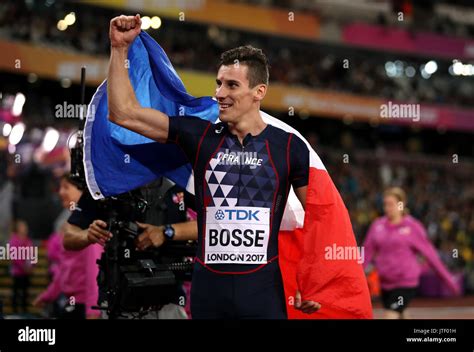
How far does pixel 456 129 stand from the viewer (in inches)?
1672

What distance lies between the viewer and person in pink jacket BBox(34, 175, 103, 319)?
8547 mm

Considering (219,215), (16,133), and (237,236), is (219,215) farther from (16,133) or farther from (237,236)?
(16,133)

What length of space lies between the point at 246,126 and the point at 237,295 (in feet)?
3.20

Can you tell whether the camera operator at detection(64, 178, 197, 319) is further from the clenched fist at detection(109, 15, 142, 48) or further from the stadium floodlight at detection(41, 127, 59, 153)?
the stadium floodlight at detection(41, 127, 59, 153)

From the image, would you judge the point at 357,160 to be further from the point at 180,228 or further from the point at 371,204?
the point at 180,228

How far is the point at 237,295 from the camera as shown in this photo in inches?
202

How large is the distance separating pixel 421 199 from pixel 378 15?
39.4 ft

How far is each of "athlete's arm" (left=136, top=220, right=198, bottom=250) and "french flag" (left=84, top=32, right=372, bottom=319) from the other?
1.25 feet

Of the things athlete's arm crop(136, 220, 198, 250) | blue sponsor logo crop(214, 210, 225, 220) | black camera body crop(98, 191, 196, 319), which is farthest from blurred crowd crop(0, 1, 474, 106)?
blue sponsor logo crop(214, 210, 225, 220)

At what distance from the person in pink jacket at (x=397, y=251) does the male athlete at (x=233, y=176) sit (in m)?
6.47

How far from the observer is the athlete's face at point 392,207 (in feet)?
38.2

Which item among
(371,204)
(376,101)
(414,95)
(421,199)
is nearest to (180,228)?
(371,204)

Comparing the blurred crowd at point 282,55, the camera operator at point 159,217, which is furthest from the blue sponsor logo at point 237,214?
the blurred crowd at point 282,55

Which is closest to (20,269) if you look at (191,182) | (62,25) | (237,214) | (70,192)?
(70,192)
